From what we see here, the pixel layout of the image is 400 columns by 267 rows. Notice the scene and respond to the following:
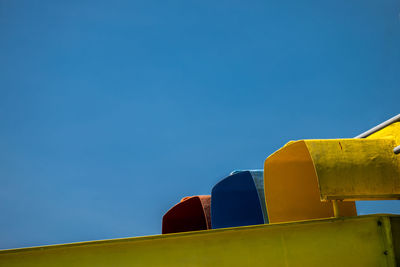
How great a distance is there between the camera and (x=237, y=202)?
339 inches

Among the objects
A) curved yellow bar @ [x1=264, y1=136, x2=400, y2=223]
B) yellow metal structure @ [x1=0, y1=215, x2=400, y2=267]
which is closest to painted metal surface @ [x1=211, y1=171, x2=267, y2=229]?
curved yellow bar @ [x1=264, y1=136, x2=400, y2=223]

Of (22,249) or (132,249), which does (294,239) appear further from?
(22,249)

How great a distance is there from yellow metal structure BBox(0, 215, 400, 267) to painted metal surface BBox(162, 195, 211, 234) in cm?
606

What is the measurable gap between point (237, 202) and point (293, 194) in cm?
265

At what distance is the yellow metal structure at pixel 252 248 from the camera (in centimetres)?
333

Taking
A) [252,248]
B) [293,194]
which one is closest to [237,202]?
[293,194]

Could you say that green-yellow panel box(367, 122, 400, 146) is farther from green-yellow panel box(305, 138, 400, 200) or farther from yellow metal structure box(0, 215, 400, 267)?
yellow metal structure box(0, 215, 400, 267)

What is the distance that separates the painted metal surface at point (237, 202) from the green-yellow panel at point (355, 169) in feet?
13.7

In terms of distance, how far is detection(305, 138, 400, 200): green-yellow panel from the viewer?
4.18 meters

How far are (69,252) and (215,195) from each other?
5.66 meters

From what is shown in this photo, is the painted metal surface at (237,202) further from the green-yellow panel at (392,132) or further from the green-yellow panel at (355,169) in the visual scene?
the green-yellow panel at (355,169)

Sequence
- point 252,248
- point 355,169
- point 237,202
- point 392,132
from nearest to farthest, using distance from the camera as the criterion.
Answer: point 252,248 → point 355,169 → point 392,132 → point 237,202

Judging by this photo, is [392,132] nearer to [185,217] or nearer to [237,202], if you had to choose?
[237,202]

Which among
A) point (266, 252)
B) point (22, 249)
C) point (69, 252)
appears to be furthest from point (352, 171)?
point (22, 249)
